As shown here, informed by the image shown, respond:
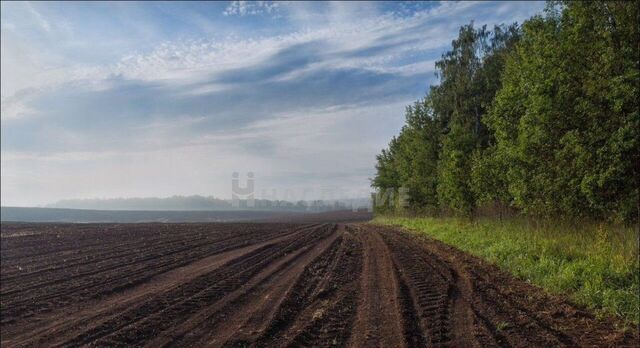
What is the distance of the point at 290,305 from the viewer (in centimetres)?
805

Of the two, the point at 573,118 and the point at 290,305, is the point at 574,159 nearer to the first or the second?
the point at 573,118

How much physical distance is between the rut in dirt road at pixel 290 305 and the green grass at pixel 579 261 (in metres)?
0.53

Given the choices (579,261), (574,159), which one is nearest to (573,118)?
(574,159)

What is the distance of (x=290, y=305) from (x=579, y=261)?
6603 millimetres

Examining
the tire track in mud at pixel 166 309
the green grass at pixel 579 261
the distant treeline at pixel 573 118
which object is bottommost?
the tire track in mud at pixel 166 309

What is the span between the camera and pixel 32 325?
7.80 meters

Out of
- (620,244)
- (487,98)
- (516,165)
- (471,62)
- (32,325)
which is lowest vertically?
(32,325)

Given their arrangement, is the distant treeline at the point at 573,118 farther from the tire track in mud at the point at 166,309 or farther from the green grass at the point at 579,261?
the tire track in mud at the point at 166,309

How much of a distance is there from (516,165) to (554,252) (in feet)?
14.0

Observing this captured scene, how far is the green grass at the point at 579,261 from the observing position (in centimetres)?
797

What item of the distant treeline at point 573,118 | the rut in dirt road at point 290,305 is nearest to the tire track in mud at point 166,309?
the rut in dirt road at point 290,305

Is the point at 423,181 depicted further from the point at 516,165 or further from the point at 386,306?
the point at 386,306

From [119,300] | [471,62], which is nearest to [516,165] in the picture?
[119,300]

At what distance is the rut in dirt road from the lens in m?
6.28
